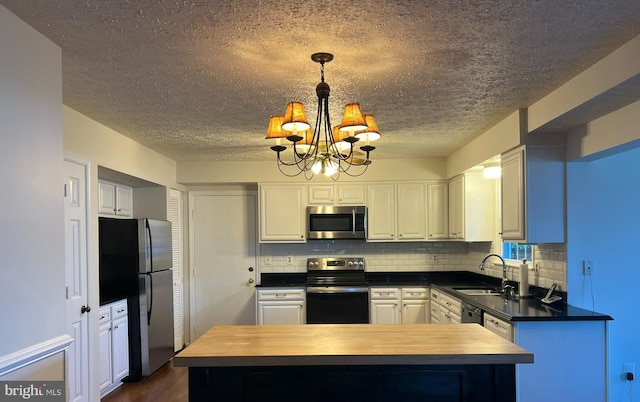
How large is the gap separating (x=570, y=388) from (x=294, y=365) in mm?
2147

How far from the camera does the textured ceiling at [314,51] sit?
1834 mm

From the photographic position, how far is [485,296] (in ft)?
13.8

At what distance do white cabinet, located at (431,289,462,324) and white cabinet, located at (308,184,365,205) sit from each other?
143cm

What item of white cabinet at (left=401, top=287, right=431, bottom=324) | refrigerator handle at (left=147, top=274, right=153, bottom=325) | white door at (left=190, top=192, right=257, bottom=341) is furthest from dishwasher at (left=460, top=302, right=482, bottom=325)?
refrigerator handle at (left=147, top=274, right=153, bottom=325)

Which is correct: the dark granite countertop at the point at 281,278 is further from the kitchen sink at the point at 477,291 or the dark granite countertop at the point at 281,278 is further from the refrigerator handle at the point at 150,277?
the kitchen sink at the point at 477,291

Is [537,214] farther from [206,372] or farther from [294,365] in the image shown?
[206,372]

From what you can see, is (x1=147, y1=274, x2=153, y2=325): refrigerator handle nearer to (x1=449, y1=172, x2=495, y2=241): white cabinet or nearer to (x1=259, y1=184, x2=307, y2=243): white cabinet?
(x1=259, y1=184, x2=307, y2=243): white cabinet

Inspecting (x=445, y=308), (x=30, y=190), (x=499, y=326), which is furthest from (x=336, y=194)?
(x=30, y=190)

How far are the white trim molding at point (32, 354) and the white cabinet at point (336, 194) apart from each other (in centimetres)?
378

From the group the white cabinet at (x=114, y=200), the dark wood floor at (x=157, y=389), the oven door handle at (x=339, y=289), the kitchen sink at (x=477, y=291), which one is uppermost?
the white cabinet at (x=114, y=200)

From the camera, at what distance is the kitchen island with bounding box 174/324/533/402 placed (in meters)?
2.09

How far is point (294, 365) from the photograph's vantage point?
212 cm

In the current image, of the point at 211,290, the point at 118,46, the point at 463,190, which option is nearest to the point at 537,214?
the point at 463,190

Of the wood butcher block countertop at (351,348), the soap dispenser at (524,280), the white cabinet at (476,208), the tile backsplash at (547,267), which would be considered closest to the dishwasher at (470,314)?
the soap dispenser at (524,280)
